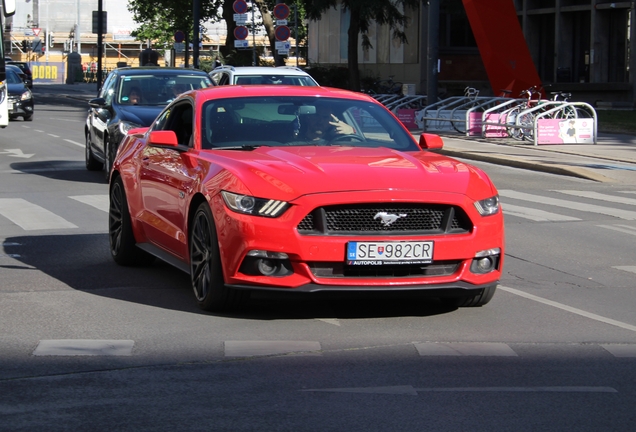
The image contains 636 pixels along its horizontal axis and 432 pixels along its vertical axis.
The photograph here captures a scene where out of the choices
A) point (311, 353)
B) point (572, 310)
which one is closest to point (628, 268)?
point (572, 310)

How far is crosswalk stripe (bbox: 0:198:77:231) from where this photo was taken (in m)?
12.2

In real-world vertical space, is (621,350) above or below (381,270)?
below

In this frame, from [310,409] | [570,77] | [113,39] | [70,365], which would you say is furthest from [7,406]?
[113,39]

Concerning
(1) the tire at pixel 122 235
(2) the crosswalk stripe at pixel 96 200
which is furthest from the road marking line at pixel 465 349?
(2) the crosswalk stripe at pixel 96 200

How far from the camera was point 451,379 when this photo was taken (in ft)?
18.9

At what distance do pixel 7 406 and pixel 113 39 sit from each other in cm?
10957

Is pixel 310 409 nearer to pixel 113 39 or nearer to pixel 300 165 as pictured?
pixel 300 165

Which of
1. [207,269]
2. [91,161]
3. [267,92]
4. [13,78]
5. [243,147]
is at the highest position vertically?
[13,78]

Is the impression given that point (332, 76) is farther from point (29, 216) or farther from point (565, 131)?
point (29, 216)

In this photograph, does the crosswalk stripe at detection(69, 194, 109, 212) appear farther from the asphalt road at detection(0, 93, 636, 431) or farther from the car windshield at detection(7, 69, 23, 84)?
the car windshield at detection(7, 69, 23, 84)

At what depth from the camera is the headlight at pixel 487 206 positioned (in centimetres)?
729

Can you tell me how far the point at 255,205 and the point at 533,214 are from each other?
7.56 m

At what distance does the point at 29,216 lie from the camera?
13.0 m

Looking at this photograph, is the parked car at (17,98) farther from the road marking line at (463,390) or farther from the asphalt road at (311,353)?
the road marking line at (463,390)
